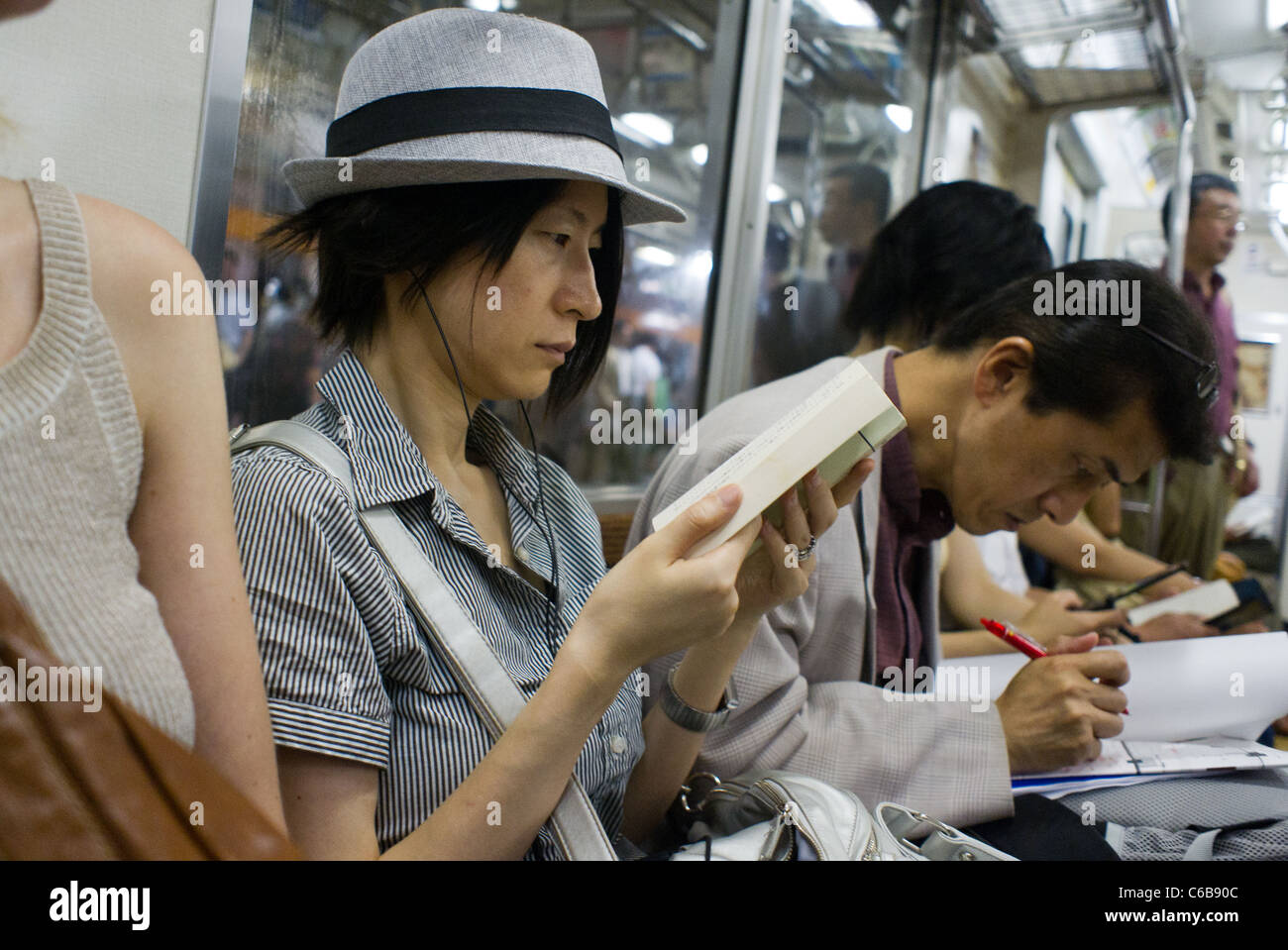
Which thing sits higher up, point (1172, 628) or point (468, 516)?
point (468, 516)

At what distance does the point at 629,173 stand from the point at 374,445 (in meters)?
1.56

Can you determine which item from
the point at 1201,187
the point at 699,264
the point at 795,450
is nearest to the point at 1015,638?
the point at 795,450

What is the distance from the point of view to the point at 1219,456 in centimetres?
461

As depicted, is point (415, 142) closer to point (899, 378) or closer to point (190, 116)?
point (190, 116)

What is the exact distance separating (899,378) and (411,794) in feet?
3.98

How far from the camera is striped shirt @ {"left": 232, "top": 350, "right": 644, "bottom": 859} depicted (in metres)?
0.92

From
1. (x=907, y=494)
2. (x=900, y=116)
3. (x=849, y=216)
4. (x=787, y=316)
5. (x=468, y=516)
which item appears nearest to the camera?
(x=468, y=516)

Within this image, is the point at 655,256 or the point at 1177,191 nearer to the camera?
the point at 655,256

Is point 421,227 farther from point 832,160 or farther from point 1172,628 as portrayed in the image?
point 832,160

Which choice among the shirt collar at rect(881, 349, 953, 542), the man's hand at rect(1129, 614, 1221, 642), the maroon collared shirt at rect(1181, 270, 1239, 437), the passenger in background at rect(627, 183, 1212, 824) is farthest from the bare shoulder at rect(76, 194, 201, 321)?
the maroon collared shirt at rect(1181, 270, 1239, 437)

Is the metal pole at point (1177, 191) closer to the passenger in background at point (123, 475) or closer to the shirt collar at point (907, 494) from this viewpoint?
the shirt collar at point (907, 494)

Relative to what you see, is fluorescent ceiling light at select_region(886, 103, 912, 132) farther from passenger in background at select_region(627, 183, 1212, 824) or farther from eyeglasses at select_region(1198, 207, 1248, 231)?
passenger in background at select_region(627, 183, 1212, 824)

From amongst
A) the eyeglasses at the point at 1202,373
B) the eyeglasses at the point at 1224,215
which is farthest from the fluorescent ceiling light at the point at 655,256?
the eyeglasses at the point at 1224,215

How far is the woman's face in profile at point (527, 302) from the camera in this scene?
3.77 ft
